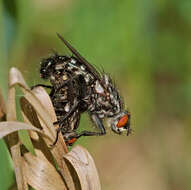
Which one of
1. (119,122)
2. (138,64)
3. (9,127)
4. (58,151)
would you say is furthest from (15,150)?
(138,64)

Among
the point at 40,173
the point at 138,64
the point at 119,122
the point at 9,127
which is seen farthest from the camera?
the point at 138,64

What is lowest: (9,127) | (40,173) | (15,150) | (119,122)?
(119,122)

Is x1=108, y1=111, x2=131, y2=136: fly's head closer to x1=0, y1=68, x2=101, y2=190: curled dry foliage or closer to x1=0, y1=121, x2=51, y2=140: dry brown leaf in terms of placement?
x1=0, y1=68, x2=101, y2=190: curled dry foliage

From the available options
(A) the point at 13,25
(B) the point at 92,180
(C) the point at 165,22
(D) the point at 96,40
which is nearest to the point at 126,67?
(D) the point at 96,40

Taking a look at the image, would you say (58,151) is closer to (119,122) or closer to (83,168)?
(83,168)

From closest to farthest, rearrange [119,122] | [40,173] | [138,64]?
[40,173] → [119,122] → [138,64]

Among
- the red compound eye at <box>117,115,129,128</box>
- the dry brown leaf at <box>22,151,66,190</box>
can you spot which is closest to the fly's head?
the red compound eye at <box>117,115,129,128</box>

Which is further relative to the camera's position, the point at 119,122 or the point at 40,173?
the point at 119,122
